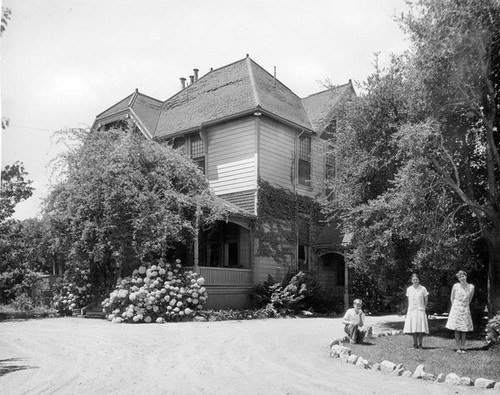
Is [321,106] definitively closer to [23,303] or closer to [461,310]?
[461,310]

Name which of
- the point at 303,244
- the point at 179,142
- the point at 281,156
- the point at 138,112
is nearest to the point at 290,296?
the point at 303,244

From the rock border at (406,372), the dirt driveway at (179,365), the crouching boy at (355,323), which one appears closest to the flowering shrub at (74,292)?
the dirt driveway at (179,365)

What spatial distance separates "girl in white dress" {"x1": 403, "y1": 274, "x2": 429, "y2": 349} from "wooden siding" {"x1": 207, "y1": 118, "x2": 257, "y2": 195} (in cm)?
1169

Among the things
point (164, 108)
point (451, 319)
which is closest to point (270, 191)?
point (164, 108)

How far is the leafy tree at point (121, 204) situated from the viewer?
18234 millimetres

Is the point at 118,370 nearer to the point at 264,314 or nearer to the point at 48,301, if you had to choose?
the point at 264,314

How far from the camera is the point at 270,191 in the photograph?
22719 millimetres

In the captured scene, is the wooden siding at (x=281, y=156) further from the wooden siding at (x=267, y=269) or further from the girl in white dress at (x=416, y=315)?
the girl in white dress at (x=416, y=315)

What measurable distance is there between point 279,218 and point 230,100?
5.74 metres

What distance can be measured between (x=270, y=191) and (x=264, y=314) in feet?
17.5

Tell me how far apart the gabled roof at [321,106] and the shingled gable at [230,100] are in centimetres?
37

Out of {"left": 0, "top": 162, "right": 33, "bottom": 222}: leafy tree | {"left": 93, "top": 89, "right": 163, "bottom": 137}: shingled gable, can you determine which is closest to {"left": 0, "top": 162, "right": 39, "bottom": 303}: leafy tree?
{"left": 0, "top": 162, "right": 33, "bottom": 222}: leafy tree

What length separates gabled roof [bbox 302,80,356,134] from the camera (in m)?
25.0

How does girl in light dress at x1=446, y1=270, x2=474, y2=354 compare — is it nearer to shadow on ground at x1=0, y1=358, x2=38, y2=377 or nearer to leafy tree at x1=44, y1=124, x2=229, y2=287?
shadow on ground at x1=0, y1=358, x2=38, y2=377
